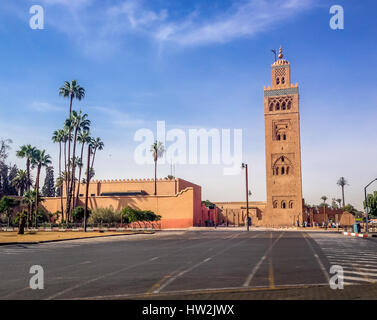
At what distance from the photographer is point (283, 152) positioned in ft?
251

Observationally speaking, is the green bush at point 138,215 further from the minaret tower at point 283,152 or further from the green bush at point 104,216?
the minaret tower at point 283,152

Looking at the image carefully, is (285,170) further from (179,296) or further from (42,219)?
(179,296)

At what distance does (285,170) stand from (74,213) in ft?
130

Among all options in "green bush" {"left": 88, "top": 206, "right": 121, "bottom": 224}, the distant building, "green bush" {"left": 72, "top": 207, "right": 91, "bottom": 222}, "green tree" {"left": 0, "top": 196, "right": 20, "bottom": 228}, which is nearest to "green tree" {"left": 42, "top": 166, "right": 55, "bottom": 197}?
the distant building

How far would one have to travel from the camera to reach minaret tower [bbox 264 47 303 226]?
74.1 meters

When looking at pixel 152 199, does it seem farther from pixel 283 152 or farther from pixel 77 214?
pixel 283 152

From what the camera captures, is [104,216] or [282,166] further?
[282,166]

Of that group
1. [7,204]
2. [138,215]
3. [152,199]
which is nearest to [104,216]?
[138,215]

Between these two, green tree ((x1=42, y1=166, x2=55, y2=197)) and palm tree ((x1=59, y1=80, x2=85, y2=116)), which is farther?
green tree ((x1=42, y1=166, x2=55, y2=197))

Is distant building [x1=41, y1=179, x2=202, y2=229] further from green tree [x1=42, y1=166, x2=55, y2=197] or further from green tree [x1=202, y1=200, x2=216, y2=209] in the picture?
green tree [x1=42, y1=166, x2=55, y2=197]

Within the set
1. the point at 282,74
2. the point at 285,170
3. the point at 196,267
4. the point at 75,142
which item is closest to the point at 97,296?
the point at 196,267

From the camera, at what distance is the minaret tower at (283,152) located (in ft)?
243

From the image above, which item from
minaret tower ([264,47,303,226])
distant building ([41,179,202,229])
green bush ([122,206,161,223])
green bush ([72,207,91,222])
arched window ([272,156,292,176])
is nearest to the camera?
green bush ([122,206,161,223])

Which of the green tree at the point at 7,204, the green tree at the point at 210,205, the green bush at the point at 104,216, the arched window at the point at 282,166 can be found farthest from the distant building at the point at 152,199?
the arched window at the point at 282,166
